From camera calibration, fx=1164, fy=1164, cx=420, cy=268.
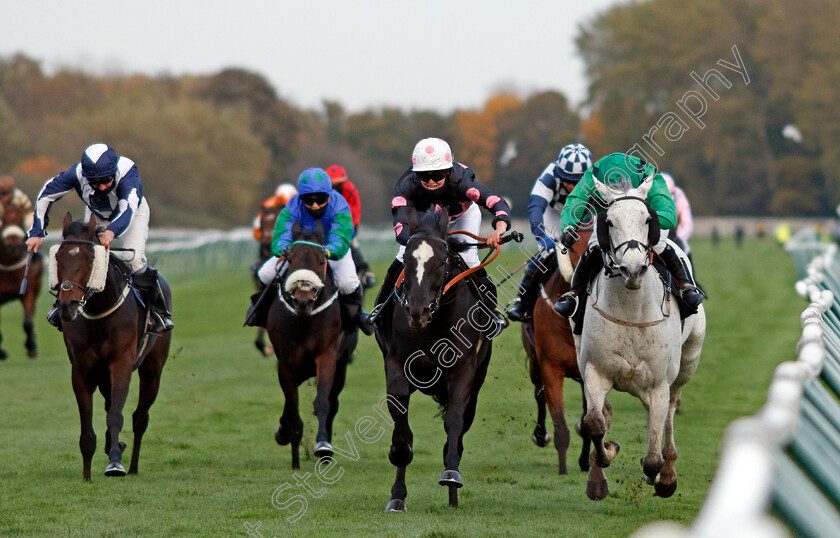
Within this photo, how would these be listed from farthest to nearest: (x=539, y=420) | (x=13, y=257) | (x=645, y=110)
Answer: (x=645, y=110) → (x=13, y=257) → (x=539, y=420)

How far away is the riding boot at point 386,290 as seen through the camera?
22.6 feet

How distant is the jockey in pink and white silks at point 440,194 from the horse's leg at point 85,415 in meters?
1.93

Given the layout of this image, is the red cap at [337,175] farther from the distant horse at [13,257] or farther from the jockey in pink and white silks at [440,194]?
the distant horse at [13,257]

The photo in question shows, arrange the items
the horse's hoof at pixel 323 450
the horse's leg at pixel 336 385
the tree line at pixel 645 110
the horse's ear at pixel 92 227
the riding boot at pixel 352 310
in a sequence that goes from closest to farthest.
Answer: the horse's ear at pixel 92 227 → the horse's hoof at pixel 323 450 → the riding boot at pixel 352 310 → the horse's leg at pixel 336 385 → the tree line at pixel 645 110

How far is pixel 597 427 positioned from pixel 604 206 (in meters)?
1.19

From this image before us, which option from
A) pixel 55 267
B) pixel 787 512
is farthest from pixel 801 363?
pixel 55 267

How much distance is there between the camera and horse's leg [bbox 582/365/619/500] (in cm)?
622

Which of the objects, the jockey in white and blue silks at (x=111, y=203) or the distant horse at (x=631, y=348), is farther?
the jockey in white and blue silks at (x=111, y=203)

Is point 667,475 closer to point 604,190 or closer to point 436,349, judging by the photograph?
point 436,349

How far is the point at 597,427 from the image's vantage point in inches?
244

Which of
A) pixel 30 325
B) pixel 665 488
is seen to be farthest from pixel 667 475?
pixel 30 325

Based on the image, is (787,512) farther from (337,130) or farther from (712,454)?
(337,130)

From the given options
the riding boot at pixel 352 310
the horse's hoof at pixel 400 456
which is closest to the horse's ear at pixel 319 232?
the riding boot at pixel 352 310

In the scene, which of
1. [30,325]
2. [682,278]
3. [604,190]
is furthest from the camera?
[30,325]
